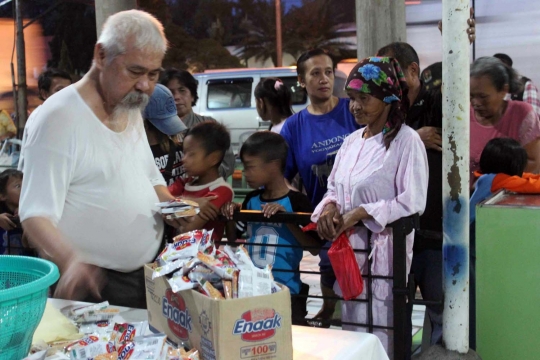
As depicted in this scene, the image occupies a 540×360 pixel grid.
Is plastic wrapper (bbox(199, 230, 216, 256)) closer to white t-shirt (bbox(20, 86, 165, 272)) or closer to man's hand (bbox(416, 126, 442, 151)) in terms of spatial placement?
white t-shirt (bbox(20, 86, 165, 272))

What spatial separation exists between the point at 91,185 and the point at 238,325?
0.93 meters

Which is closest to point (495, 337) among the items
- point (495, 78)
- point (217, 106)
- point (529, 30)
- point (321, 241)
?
point (321, 241)

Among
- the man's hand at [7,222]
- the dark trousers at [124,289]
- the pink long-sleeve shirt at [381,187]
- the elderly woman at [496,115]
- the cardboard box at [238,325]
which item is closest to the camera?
the cardboard box at [238,325]

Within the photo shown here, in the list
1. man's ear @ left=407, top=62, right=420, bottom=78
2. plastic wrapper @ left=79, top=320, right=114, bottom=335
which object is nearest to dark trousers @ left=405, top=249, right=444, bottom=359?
man's ear @ left=407, top=62, right=420, bottom=78

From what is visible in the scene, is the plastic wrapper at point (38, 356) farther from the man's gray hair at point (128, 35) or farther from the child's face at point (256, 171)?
the child's face at point (256, 171)

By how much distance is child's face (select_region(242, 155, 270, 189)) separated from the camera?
3.26 metres

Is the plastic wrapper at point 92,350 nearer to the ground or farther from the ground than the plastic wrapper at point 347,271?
farther from the ground

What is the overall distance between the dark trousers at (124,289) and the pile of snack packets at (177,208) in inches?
9.9

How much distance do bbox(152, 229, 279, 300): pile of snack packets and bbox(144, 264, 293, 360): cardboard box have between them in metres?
0.03

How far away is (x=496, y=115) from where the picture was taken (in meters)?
3.59

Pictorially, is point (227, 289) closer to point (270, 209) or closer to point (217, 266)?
point (217, 266)

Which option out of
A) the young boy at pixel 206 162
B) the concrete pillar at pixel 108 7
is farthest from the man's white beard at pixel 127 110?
the concrete pillar at pixel 108 7

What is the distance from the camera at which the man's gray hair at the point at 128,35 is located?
2213 millimetres

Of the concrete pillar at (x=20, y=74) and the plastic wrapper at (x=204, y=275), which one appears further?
the concrete pillar at (x=20, y=74)
